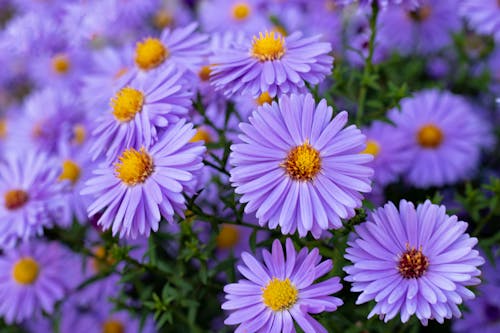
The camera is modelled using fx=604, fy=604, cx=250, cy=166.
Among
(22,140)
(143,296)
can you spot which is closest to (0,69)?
(22,140)

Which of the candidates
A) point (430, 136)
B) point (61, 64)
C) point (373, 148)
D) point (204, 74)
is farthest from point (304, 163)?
point (61, 64)

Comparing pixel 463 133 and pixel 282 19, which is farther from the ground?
pixel 282 19

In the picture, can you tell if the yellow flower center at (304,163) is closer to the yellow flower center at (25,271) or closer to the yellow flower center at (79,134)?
the yellow flower center at (25,271)

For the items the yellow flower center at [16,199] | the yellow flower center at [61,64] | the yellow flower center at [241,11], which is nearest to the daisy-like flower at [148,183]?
the yellow flower center at [16,199]

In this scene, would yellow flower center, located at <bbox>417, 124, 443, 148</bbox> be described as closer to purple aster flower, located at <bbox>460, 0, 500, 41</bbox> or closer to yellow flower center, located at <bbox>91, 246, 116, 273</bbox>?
purple aster flower, located at <bbox>460, 0, 500, 41</bbox>

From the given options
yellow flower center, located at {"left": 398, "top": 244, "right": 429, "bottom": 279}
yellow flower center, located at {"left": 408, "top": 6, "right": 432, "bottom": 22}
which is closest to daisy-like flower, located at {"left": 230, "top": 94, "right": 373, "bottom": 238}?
yellow flower center, located at {"left": 398, "top": 244, "right": 429, "bottom": 279}

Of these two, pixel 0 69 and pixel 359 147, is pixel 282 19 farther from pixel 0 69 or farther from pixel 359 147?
pixel 0 69
